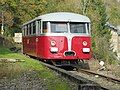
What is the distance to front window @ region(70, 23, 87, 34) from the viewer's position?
18469 mm

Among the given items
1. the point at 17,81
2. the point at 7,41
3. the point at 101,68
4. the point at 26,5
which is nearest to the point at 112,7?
the point at 26,5

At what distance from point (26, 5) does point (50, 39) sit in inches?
1461

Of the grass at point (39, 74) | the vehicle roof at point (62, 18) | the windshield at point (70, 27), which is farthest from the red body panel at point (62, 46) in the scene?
the grass at point (39, 74)

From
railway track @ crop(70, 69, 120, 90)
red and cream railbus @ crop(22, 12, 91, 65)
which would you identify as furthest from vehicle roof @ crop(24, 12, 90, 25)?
railway track @ crop(70, 69, 120, 90)

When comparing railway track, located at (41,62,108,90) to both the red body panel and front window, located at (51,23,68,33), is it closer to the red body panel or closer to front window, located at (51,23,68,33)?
the red body panel

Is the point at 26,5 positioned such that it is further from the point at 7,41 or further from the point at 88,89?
the point at 88,89

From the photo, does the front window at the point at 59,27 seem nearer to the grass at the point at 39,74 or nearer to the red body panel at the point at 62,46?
the red body panel at the point at 62,46

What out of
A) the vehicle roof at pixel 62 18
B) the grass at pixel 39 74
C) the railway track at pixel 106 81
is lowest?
the railway track at pixel 106 81

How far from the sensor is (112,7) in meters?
114

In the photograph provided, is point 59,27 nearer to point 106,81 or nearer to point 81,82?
point 106,81

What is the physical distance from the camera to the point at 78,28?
733 inches

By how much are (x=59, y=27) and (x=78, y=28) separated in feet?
3.23

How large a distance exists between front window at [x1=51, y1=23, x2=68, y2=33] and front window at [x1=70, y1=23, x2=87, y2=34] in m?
0.31

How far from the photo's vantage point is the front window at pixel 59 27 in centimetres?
1820
